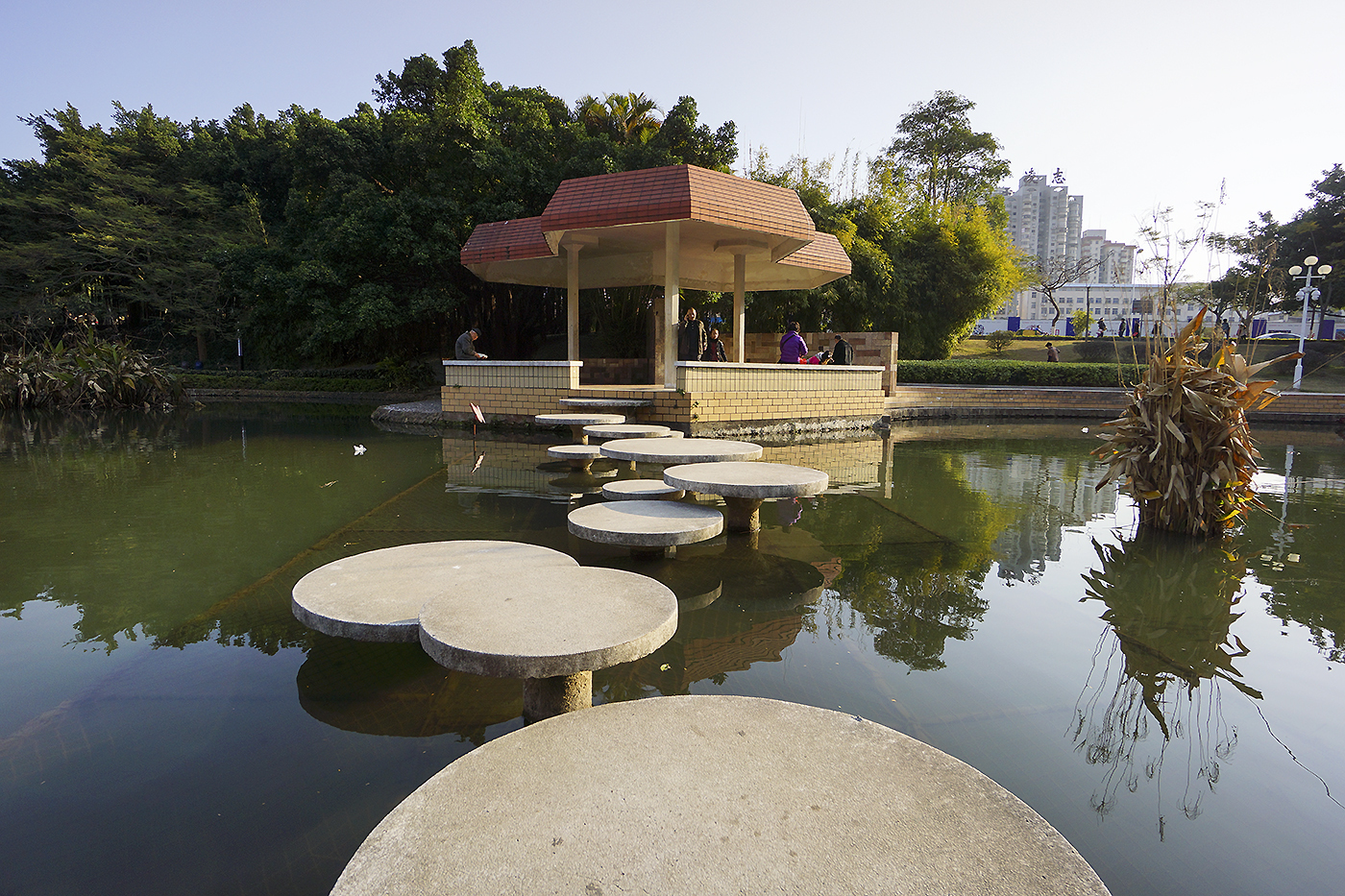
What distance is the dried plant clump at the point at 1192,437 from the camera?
15.6 ft

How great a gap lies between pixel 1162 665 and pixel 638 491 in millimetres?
3162

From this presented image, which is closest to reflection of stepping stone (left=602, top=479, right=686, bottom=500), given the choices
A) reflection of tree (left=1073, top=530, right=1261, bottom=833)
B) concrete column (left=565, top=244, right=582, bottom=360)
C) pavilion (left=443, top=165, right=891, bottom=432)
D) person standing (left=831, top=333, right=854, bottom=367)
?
reflection of tree (left=1073, top=530, right=1261, bottom=833)

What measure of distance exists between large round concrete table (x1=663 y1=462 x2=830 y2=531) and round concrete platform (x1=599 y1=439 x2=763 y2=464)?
1.50 feet

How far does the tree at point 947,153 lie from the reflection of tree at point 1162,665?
3456 cm

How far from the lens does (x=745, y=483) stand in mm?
4383

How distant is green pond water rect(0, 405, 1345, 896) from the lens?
1940mm

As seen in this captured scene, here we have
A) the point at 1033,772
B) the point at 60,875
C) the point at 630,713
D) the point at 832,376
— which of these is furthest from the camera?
the point at 832,376

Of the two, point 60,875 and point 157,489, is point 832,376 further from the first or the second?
point 60,875

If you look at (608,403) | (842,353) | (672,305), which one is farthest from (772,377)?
(842,353)

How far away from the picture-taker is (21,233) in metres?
24.9

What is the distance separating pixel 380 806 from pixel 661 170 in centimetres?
904

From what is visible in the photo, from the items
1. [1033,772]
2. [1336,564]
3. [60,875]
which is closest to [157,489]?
[60,875]

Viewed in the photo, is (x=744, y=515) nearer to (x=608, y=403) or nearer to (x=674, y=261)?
(x=608, y=403)

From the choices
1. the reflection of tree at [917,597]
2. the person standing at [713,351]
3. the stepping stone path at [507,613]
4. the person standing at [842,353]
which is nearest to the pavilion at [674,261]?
the person standing at [713,351]
